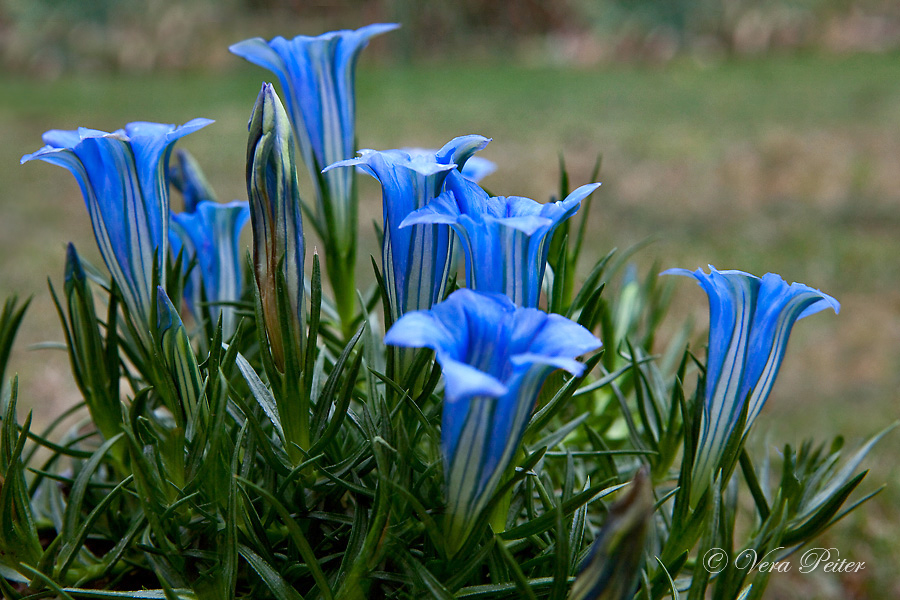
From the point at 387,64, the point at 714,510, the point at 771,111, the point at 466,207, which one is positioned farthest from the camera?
the point at 387,64

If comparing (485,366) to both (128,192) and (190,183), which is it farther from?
(190,183)

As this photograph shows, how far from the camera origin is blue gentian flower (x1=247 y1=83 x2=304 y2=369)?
1.96 ft

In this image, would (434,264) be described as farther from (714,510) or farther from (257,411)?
(714,510)

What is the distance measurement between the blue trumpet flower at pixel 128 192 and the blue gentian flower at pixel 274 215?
3.0 inches

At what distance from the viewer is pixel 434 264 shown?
64 centimetres

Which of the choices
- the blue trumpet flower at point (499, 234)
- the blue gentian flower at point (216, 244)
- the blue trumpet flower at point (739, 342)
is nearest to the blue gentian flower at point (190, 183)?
the blue gentian flower at point (216, 244)

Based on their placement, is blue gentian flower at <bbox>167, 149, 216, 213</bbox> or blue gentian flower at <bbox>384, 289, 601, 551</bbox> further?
blue gentian flower at <bbox>167, 149, 216, 213</bbox>

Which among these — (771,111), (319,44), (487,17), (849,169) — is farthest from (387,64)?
(319,44)

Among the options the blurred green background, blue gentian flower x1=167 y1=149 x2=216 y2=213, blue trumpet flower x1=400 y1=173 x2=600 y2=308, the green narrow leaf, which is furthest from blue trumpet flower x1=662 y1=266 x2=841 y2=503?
blue gentian flower x1=167 y1=149 x2=216 y2=213

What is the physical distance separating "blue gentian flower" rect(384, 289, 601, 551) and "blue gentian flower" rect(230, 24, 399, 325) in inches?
14.1

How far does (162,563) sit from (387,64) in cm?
602

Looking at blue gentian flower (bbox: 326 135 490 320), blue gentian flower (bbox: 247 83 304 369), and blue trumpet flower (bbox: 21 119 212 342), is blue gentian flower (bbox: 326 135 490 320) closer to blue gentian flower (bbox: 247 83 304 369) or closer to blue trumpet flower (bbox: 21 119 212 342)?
blue gentian flower (bbox: 247 83 304 369)

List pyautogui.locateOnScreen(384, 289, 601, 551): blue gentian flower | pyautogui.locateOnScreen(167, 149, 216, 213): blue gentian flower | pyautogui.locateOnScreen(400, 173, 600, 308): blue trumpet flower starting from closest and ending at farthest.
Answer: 1. pyautogui.locateOnScreen(384, 289, 601, 551): blue gentian flower
2. pyautogui.locateOnScreen(400, 173, 600, 308): blue trumpet flower
3. pyautogui.locateOnScreen(167, 149, 216, 213): blue gentian flower

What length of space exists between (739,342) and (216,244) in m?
0.55
